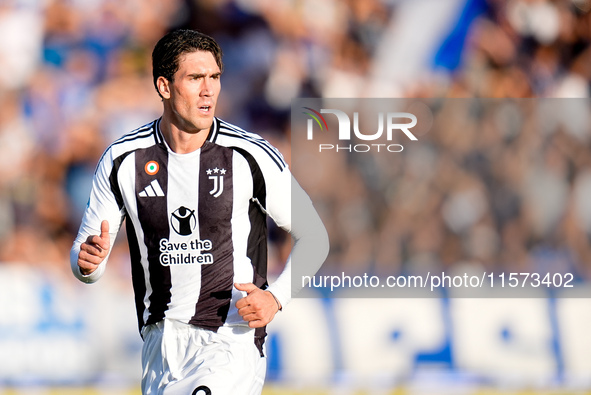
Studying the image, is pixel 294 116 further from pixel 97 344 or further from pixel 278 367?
pixel 97 344

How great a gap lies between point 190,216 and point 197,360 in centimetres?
59

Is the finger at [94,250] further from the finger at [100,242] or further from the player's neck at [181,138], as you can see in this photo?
the player's neck at [181,138]

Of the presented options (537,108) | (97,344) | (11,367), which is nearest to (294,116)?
(537,108)

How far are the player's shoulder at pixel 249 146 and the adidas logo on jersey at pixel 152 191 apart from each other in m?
0.32

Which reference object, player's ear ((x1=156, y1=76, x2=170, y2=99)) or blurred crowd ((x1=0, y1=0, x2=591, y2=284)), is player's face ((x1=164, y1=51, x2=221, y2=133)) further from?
blurred crowd ((x1=0, y1=0, x2=591, y2=284))

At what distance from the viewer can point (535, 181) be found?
237 inches

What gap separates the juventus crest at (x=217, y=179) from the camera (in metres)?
3.16

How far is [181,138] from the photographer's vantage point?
10.5ft

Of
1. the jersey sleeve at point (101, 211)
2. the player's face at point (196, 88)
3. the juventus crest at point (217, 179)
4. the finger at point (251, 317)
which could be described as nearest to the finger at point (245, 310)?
the finger at point (251, 317)

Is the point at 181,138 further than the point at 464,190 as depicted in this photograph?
No

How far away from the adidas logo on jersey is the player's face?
30cm

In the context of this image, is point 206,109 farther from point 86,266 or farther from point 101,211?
point 86,266

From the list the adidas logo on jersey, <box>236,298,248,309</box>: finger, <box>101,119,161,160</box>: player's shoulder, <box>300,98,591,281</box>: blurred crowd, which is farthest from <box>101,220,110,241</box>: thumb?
<box>300,98,591,281</box>: blurred crowd

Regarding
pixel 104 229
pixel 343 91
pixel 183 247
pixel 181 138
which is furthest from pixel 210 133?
pixel 343 91
